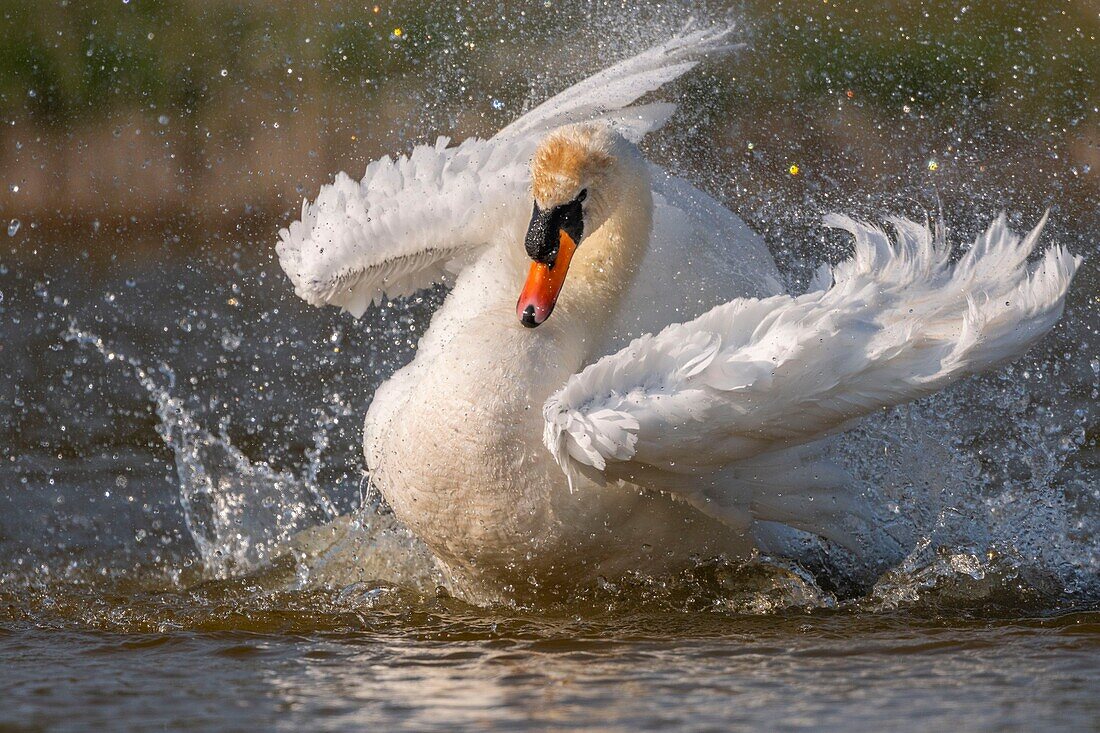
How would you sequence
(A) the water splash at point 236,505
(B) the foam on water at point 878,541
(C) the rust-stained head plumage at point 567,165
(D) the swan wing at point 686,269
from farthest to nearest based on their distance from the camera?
(A) the water splash at point 236,505
(D) the swan wing at point 686,269
(B) the foam on water at point 878,541
(C) the rust-stained head plumage at point 567,165

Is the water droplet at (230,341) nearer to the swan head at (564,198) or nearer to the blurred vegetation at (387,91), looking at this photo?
the blurred vegetation at (387,91)

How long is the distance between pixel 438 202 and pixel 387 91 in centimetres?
573

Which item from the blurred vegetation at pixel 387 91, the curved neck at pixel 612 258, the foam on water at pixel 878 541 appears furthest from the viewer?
the blurred vegetation at pixel 387 91

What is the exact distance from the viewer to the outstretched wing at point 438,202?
18.5ft

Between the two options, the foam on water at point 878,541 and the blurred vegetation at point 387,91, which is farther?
the blurred vegetation at point 387,91

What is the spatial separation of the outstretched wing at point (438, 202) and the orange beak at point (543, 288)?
2.60ft

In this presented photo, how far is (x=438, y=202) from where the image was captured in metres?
5.69

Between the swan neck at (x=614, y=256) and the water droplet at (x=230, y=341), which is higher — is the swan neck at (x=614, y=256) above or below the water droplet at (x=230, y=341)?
below

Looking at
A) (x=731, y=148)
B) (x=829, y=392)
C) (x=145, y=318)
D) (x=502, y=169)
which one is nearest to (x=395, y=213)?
(x=502, y=169)

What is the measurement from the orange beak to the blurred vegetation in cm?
527

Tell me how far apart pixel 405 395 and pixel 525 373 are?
0.63m

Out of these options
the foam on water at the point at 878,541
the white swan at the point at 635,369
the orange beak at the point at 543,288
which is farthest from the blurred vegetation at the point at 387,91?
the orange beak at the point at 543,288

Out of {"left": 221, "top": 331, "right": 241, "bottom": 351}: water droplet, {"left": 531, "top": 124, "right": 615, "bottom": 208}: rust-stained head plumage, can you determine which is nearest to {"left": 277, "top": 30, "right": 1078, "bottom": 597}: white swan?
{"left": 531, "top": 124, "right": 615, "bottom": 208}: rust-stained head plumage

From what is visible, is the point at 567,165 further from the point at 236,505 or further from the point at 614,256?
the point at 236,505
